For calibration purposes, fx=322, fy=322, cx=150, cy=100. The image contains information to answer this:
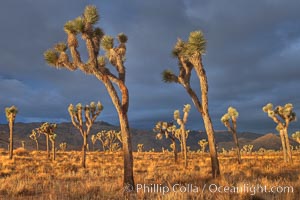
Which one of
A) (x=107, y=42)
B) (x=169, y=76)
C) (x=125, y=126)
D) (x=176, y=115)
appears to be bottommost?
(x=125, y=126)

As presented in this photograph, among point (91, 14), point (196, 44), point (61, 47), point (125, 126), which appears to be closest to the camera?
point (125, 126)

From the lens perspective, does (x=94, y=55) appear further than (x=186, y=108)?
No

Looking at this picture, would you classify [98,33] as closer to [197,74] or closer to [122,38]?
[122,38]

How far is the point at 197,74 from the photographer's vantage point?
16.0m

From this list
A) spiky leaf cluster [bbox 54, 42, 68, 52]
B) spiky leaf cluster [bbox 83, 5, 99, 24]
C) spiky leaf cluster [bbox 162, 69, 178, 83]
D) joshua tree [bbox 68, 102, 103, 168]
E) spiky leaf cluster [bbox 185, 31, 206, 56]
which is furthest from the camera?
joshua tree [bbox 68, 102, 103, 168]

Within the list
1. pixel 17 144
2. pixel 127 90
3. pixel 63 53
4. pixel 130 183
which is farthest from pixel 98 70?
pixel 17 144

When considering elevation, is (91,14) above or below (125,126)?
above

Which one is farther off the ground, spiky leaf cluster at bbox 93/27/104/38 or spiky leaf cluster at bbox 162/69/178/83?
spiky leaf cluster at bbox 93/27/104/38

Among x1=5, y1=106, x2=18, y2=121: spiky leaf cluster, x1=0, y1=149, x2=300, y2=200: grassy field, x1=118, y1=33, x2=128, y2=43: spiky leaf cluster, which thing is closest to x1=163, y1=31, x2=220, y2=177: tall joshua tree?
x1=0, y1=149, x2=300, y2=200: grassy field

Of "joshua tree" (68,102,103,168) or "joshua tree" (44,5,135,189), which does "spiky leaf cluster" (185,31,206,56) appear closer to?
"joshua tree" (44,5,135,189)

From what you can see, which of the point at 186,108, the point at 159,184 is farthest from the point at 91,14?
the point at 186,108

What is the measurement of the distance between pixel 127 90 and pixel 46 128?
29.6m

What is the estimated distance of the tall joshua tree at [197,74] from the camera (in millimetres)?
15484

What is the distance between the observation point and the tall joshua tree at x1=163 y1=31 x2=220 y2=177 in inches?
610
